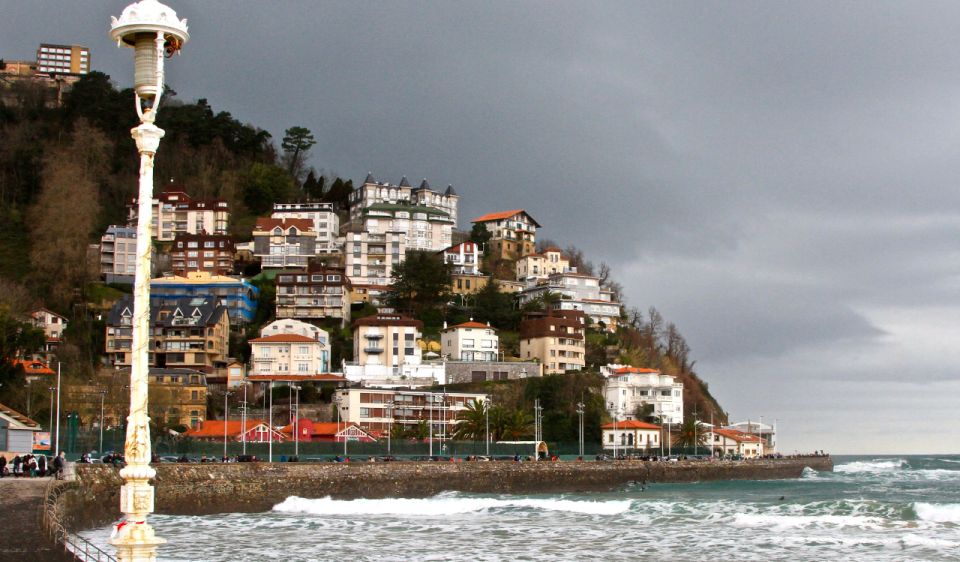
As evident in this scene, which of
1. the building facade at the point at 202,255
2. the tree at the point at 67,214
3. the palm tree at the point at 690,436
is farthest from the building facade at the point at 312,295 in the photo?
the palm tree at the point at 690,436

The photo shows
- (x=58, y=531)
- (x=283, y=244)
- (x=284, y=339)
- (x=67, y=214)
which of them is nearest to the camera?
(x=58, y=531)

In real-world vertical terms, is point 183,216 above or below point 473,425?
above

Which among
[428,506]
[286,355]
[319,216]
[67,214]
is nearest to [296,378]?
[286,355]

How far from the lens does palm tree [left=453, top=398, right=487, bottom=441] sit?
286 ft

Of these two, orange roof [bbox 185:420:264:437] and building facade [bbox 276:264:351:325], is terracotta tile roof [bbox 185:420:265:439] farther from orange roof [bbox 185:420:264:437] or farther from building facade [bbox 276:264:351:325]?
building facade [bbox 276:264:351:325]

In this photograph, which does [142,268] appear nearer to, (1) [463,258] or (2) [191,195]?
(1) [463,258]

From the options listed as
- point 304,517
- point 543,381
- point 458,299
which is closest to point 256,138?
point 458,299

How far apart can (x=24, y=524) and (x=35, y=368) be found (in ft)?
203

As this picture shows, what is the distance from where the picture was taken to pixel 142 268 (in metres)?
12.8

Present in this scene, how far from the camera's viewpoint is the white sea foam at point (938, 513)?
157 feet

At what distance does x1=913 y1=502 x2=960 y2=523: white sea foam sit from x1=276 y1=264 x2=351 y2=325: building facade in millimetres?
67645

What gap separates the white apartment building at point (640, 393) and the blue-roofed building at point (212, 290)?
3619 cm

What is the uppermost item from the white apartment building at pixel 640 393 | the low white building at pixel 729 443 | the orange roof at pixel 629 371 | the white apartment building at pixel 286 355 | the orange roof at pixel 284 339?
the orange roof at pixel 284 339

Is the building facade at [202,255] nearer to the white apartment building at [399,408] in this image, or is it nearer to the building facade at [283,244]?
the building facade at [283,244]
